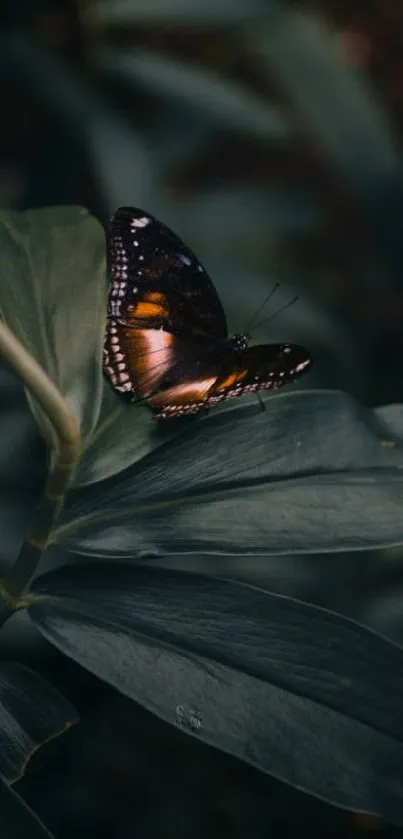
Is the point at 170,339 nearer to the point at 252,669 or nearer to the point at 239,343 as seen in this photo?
the point at 239,343

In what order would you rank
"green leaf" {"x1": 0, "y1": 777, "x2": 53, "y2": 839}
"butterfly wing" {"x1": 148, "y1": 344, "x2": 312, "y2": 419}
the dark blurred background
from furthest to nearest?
1. the dark blurred background
2. "butterfly wing" {"x1": 148, "y1": 344, "x2": 312, "y2": 419}
3. "green leaf" {"x1": 0, "y1": 777, "x2": 53, "y2": 839}

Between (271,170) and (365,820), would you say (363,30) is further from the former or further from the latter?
(365,820)

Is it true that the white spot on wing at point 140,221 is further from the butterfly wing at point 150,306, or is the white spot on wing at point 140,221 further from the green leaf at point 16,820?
the green leaf at point 16,820

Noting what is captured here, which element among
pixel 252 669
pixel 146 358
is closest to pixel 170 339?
pixel 146 358

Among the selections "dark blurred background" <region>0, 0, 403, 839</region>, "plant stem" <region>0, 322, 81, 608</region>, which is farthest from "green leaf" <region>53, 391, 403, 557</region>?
"dark blurred background" <region>0, 0, 403, 839</region>

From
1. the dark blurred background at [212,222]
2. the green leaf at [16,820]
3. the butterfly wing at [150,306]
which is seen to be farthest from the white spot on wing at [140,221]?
the green leaf at [16,820]

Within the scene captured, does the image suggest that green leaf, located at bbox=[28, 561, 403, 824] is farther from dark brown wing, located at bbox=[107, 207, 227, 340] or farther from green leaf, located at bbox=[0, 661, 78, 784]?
dark brown wing, located at bbox=[107, 207, 227, 340]

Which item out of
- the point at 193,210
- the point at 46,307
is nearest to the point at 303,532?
the point at 46,307
